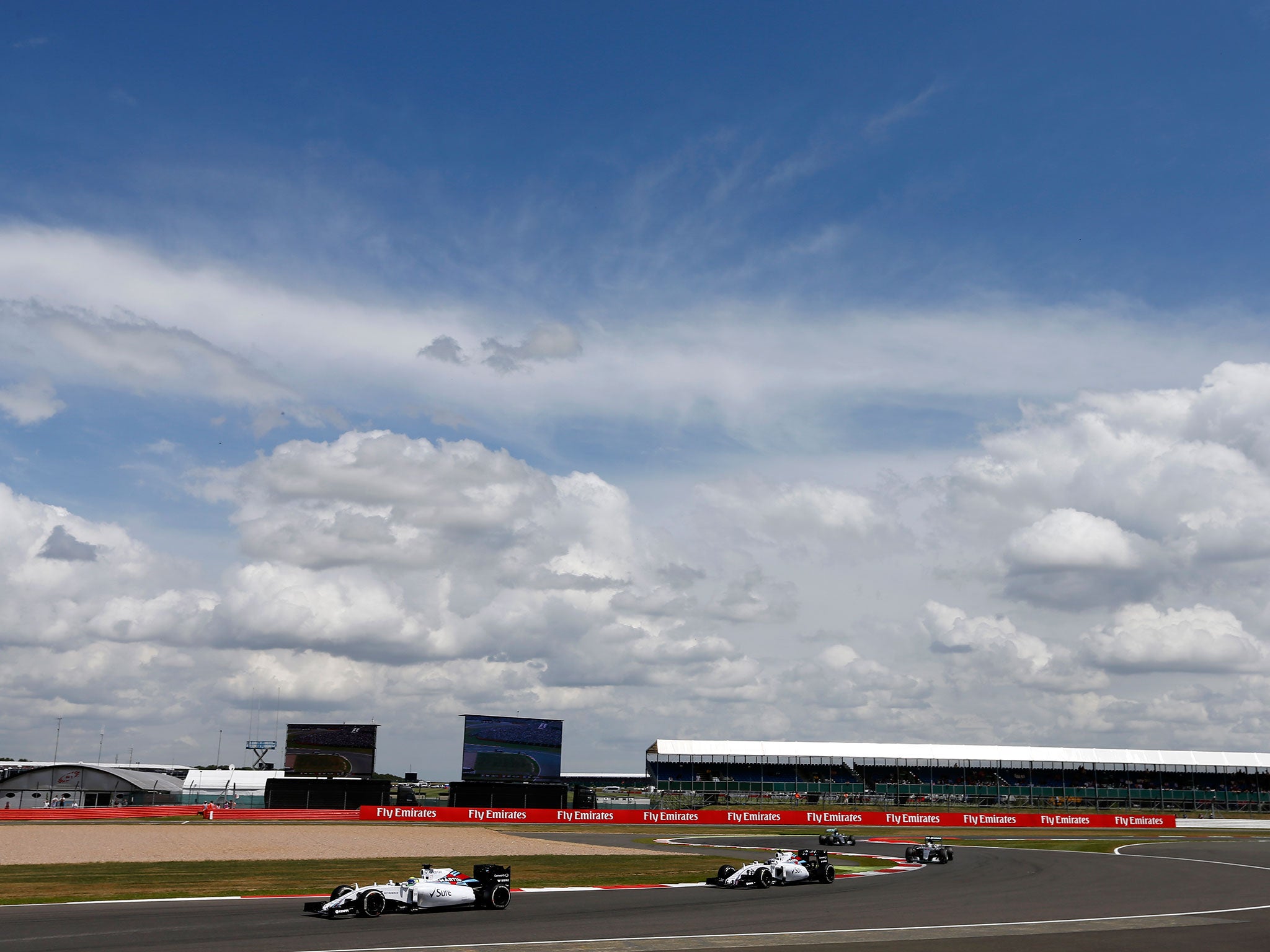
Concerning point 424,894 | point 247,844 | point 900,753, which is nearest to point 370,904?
point 424,894

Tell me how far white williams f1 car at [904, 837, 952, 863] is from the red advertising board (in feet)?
110

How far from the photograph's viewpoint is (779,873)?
3441 cm

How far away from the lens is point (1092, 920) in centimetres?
2733

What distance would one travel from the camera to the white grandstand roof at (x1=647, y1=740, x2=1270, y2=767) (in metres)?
118

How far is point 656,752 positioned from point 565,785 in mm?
33475

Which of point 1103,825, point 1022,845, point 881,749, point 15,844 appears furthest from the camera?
point 881,749

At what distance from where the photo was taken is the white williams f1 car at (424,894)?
25516 millimetres

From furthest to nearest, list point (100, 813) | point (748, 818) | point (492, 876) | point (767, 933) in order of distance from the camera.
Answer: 1. point (748, 818)
2. point (100, 813)
3. point (492, 876)
4. point (767, 933)

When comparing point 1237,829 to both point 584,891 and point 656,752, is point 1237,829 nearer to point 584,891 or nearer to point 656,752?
point 656,752

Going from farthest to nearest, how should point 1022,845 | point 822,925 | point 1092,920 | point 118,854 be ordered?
point 1022,845 < point 118,854 < point 1092,920 < point 822,925

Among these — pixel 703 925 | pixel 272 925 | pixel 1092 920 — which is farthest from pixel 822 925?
pixel 272 925

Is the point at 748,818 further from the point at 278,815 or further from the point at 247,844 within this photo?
the point at 247,844

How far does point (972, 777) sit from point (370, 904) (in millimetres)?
117233

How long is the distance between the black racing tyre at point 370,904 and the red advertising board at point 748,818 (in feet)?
175
